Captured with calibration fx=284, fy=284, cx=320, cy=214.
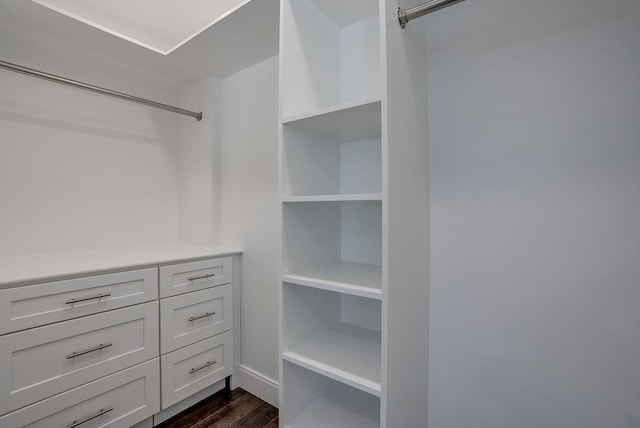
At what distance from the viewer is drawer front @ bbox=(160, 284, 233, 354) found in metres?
1.53

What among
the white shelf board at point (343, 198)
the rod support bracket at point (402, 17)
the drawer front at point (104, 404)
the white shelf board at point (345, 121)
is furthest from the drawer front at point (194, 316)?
the rod support bracket at point (402, 17)

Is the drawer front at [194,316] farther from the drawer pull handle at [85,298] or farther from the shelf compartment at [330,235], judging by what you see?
the shelf compartment at [330,235]

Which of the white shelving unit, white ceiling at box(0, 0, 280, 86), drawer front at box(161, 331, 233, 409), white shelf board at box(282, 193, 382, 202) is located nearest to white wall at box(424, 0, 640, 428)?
the white shelving unit

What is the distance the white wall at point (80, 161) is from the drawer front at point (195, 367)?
0.90 meters

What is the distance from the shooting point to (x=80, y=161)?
1.78m

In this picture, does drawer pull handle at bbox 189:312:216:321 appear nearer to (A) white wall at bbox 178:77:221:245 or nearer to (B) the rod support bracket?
(A) white wall at bbox 178:77:221:245

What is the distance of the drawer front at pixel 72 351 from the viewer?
1092mm

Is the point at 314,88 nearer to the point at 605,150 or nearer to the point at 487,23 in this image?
the point at 487,23

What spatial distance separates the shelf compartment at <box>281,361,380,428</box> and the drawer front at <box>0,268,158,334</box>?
0.85 m

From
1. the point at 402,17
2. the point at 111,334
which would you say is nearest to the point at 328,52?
the point at 402,17

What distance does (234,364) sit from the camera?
6.21ft

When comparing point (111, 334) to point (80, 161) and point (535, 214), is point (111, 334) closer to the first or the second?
point (80, 161)

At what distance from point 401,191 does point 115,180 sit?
193 centimetres

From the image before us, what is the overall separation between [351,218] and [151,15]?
5.80ft
